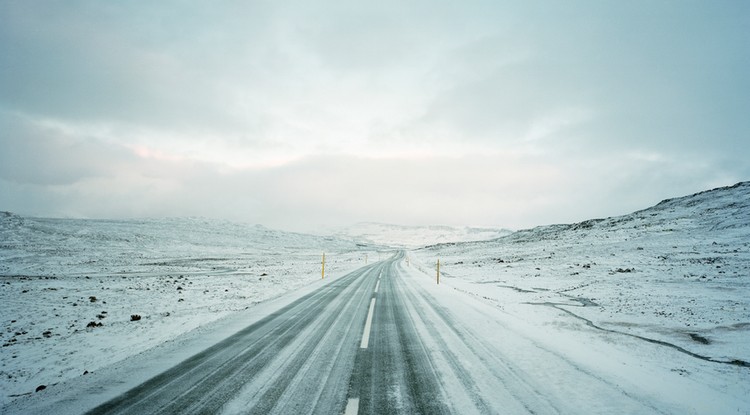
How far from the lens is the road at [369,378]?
4188mm

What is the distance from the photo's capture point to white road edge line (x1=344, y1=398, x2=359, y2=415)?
3.96 m

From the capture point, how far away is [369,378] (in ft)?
16.9

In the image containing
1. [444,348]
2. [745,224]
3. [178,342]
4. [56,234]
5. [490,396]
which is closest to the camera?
[490,396]

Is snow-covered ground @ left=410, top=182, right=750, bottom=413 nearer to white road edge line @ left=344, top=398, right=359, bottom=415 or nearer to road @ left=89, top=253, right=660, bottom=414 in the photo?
road @ left=89, top=253, right=660, bottom=414

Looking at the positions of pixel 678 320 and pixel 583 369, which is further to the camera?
pixel 678 320

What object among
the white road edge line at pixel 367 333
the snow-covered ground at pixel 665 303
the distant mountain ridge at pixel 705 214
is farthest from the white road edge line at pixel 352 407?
the distant mountain ridge at pixel 705 214

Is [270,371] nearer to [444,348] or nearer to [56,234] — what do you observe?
[444,348]

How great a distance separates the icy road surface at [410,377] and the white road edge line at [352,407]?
0.01 m

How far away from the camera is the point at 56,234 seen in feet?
208

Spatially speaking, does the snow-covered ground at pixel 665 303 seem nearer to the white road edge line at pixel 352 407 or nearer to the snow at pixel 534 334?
the snow at pixel 534 334

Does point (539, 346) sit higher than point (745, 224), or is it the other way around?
point (745, 224)

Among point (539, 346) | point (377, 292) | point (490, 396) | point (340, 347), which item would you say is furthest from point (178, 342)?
point (377, 292)

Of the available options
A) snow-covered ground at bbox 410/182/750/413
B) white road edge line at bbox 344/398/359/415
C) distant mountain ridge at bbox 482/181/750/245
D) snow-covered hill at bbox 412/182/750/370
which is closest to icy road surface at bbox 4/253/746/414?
white road edge line at bbox 344/398/359/415

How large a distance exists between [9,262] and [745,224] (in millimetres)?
83881
